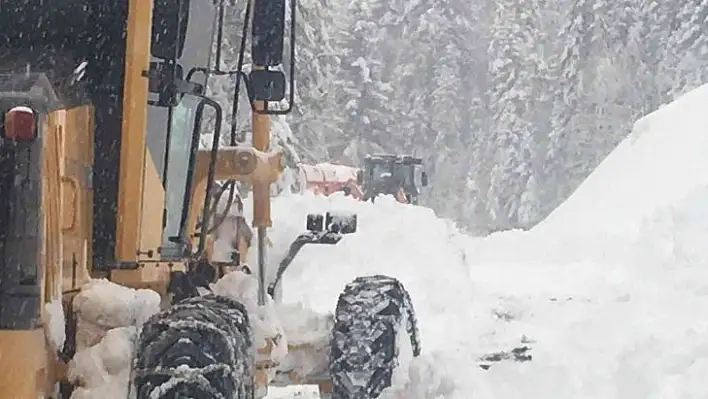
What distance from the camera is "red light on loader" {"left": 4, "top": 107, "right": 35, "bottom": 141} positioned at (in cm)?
342

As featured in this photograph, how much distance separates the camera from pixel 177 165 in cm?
545

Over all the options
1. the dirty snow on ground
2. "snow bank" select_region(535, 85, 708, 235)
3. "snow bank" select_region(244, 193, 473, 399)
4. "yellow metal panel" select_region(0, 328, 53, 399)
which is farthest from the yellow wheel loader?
"snow bank" select_region(535, 85, 708, 235)

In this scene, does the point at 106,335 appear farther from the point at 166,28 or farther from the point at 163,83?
the point at 166,28

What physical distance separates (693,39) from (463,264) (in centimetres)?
2777

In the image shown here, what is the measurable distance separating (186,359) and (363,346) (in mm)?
1907

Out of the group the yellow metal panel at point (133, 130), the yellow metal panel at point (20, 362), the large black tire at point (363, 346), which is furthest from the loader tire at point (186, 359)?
the large black tire at point (363, 346)

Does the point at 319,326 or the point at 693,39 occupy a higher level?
the point at 693,39

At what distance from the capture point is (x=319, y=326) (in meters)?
6.63

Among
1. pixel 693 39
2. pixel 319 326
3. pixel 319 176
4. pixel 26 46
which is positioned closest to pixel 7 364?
pixel 26 46

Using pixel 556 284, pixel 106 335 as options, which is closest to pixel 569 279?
pixel 556 284

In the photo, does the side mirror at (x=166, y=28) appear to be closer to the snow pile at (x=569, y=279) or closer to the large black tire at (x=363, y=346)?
the large black tire at (x=363, y=346)

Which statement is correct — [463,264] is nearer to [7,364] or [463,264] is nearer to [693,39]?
[7,364]

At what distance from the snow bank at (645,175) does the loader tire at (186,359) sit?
14.4m

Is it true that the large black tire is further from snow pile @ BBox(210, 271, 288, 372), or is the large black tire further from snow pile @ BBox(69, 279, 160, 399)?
snow pile @ BBox(69, 279, 160, 399)
